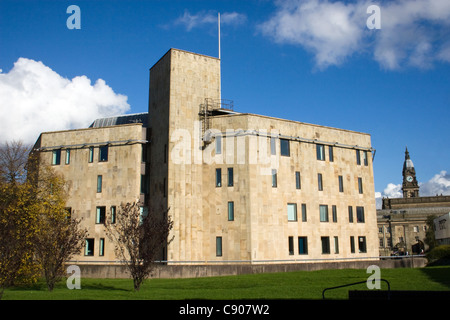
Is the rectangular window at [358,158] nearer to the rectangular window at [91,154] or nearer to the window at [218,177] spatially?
the window at [218,177]

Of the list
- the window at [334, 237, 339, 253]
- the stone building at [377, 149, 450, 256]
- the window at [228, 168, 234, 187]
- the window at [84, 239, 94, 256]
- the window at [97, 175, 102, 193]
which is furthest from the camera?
the stone building at [377, 149, 450, 256]

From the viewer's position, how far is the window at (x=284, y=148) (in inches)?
1650

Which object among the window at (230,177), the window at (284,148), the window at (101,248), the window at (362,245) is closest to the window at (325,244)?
the window at (362,245)

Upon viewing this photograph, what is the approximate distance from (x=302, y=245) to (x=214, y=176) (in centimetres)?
1065

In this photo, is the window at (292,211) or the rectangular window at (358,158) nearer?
the window at (292,211)

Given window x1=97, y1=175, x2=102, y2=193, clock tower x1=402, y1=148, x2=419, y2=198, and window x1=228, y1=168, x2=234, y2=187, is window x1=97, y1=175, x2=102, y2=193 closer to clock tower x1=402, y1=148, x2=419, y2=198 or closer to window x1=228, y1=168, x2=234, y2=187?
window x1=228, y1=168, x2=234, y2=187

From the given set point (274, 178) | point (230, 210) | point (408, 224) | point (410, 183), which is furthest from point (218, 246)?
point (410, 183)

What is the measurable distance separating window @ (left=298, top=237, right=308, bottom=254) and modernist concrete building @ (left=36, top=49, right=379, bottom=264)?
9 cm

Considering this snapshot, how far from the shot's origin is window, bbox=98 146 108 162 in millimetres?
42688

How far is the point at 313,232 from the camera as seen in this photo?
42188mm

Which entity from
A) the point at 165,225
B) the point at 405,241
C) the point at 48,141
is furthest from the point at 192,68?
the point at 405,241

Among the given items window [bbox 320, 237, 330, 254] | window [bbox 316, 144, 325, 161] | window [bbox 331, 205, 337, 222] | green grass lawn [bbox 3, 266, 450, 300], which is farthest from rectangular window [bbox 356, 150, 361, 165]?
green grass lawn [bbox 3, 266, 450, 300]

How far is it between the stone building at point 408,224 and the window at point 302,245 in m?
67.8
